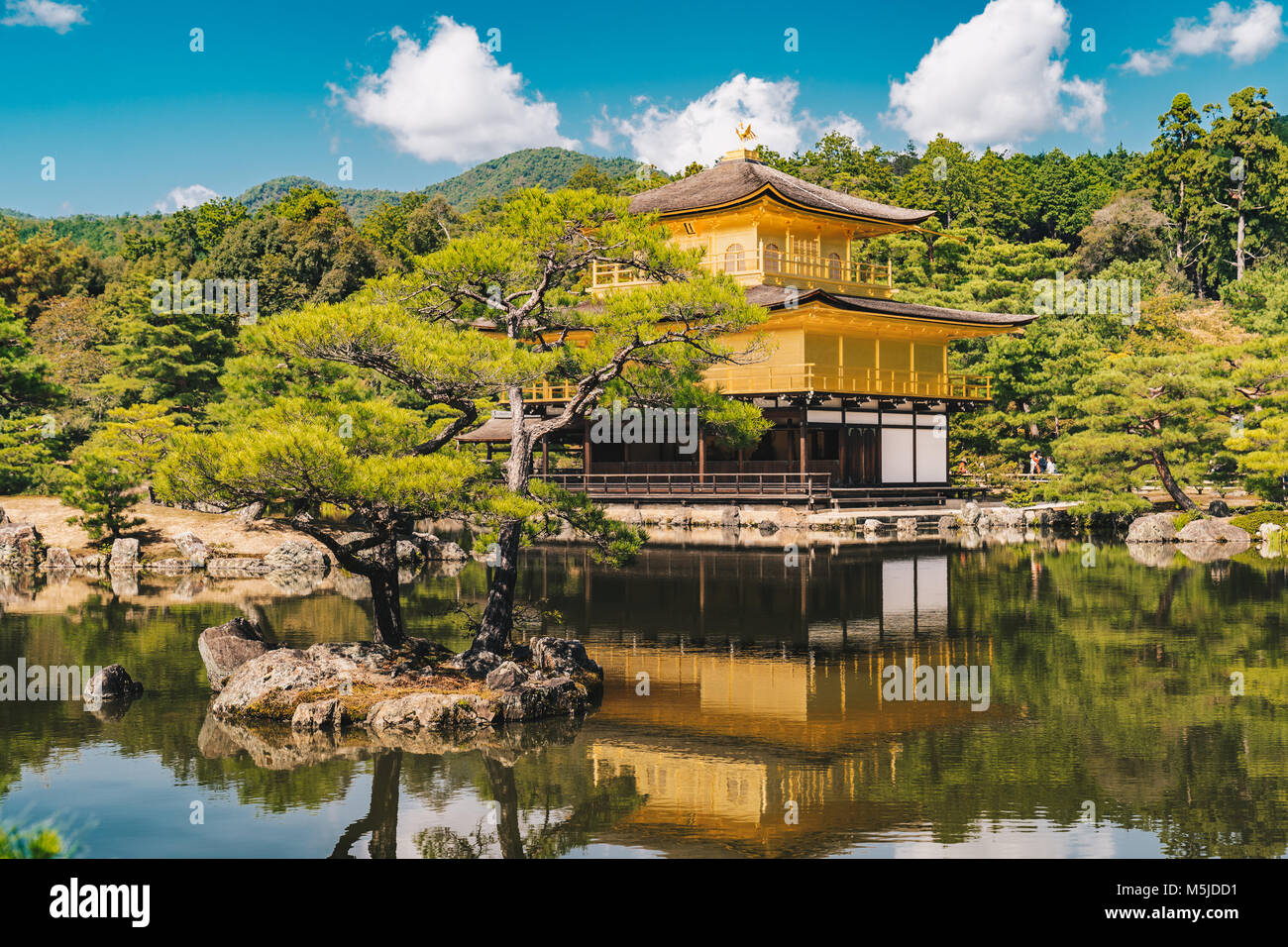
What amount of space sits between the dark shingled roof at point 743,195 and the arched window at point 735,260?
69.3 inches

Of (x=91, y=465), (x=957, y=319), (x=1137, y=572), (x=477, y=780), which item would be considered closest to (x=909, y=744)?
(x=477, y=780)

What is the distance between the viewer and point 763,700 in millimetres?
11758

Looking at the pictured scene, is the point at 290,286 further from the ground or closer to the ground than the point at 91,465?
further from the ground

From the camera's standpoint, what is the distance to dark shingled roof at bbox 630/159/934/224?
36.8 meters

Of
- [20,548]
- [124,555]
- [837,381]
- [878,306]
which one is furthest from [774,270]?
[20,548]

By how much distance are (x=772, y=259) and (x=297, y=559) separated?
19.1 metres

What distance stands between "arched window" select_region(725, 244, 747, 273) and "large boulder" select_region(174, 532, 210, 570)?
18.7 metres

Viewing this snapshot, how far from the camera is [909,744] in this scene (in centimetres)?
995

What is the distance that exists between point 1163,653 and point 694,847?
8.62 m

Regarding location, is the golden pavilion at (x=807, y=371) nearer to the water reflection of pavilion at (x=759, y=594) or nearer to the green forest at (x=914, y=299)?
the green forest at (x=914, y=299)

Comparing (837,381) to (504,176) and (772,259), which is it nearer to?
(772,259)

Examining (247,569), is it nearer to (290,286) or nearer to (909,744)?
(909,744)

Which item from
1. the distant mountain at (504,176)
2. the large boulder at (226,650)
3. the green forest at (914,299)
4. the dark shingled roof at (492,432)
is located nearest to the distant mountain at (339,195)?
the distant mountain at (504,176)

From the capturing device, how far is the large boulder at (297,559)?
1003 inches
